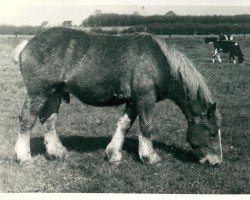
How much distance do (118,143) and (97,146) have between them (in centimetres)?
86

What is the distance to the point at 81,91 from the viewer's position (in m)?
6.53

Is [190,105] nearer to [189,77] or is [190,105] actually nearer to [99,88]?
[189,77]

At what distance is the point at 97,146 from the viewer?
23.7 feet

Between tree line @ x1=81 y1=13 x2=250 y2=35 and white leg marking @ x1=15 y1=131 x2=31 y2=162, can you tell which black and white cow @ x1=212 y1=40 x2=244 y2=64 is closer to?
tree line @ x1=81 y1=13 x2=250 y2=35

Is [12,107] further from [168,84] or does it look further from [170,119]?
[168,84]

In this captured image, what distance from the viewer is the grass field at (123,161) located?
18.5 feet

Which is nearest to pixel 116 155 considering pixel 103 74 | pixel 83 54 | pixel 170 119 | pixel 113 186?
pixel 113 186

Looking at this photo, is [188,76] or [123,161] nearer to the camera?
[188,76]

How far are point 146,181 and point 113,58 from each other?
1.98m

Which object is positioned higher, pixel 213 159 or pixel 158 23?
pixel 158 23

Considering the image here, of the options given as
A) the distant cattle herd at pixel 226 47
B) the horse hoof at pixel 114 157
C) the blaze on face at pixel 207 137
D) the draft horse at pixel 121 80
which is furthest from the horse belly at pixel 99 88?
the distant cattle herd at pixel 226 47

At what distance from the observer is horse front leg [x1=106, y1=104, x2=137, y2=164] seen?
253 inches

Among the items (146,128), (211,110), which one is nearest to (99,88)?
(146,128)

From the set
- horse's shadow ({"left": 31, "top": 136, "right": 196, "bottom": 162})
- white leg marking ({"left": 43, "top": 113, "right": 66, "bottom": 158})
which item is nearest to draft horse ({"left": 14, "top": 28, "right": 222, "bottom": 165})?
white leg marking ({"left": 43, "top": 113, "right": 66, "bottom": 158})
